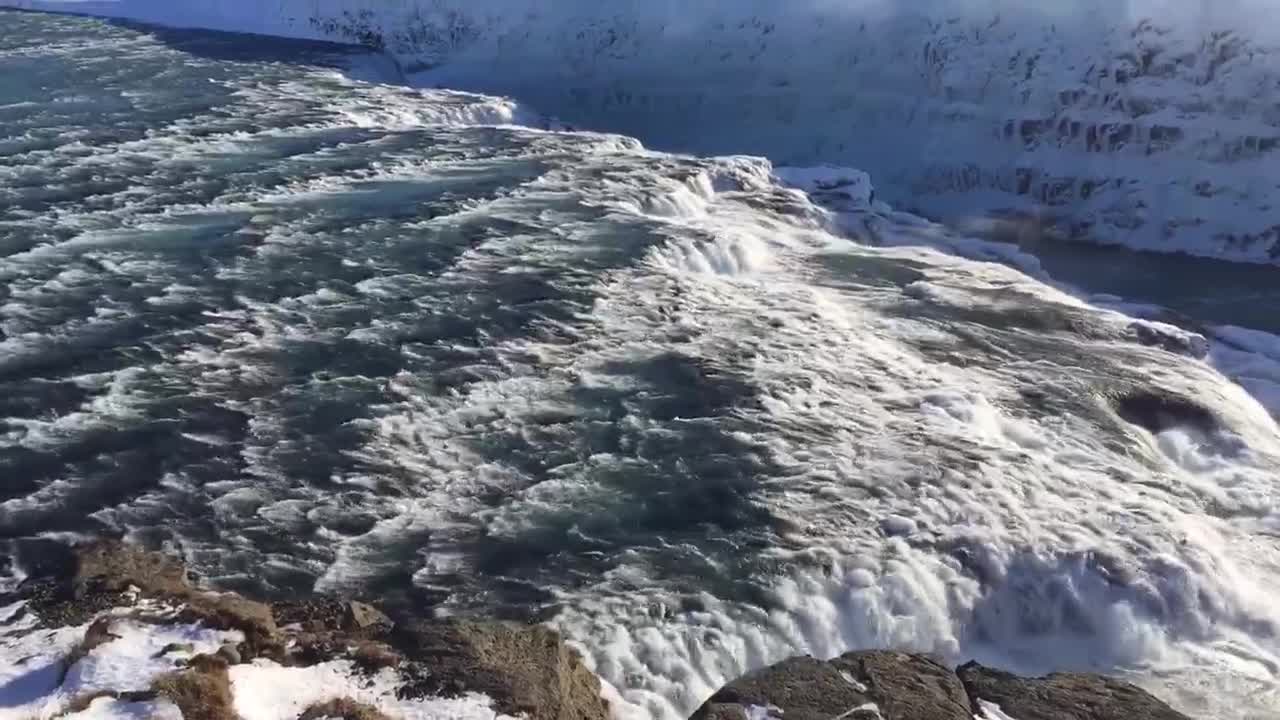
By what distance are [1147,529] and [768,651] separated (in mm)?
3732

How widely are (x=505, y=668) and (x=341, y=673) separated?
3.13 ft

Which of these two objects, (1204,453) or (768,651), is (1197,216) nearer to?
(1204,453)

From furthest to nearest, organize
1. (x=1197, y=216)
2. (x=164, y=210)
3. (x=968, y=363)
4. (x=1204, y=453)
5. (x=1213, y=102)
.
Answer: (x=1213, y=102) → (x=1197, y=216) → (x=164, y=210) → (x=968, y=363) → (x=1204, y=453)

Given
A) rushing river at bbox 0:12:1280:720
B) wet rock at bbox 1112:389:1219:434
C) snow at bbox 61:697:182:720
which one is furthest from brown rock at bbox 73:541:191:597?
wet rock at bbox 1112:389:1219:434

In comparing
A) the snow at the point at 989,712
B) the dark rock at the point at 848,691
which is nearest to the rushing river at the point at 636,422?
the dark rock at the point at 848,691

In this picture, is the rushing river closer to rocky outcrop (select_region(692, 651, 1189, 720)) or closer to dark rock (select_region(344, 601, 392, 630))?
dark rock (select_region(344, 601, 392, 630))

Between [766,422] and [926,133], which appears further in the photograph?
[926,133]

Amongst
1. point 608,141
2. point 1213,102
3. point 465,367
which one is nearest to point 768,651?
point 465,367

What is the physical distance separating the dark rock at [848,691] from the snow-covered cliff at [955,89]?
51.9 ft

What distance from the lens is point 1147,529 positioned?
33.1 feet

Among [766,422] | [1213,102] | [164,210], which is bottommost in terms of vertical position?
[164,210]

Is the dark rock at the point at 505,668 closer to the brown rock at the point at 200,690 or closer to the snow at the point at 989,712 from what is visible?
the brown rock at the point at 200,690

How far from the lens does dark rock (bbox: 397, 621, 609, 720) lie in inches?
282

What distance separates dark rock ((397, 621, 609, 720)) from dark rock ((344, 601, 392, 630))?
0.20 metres
